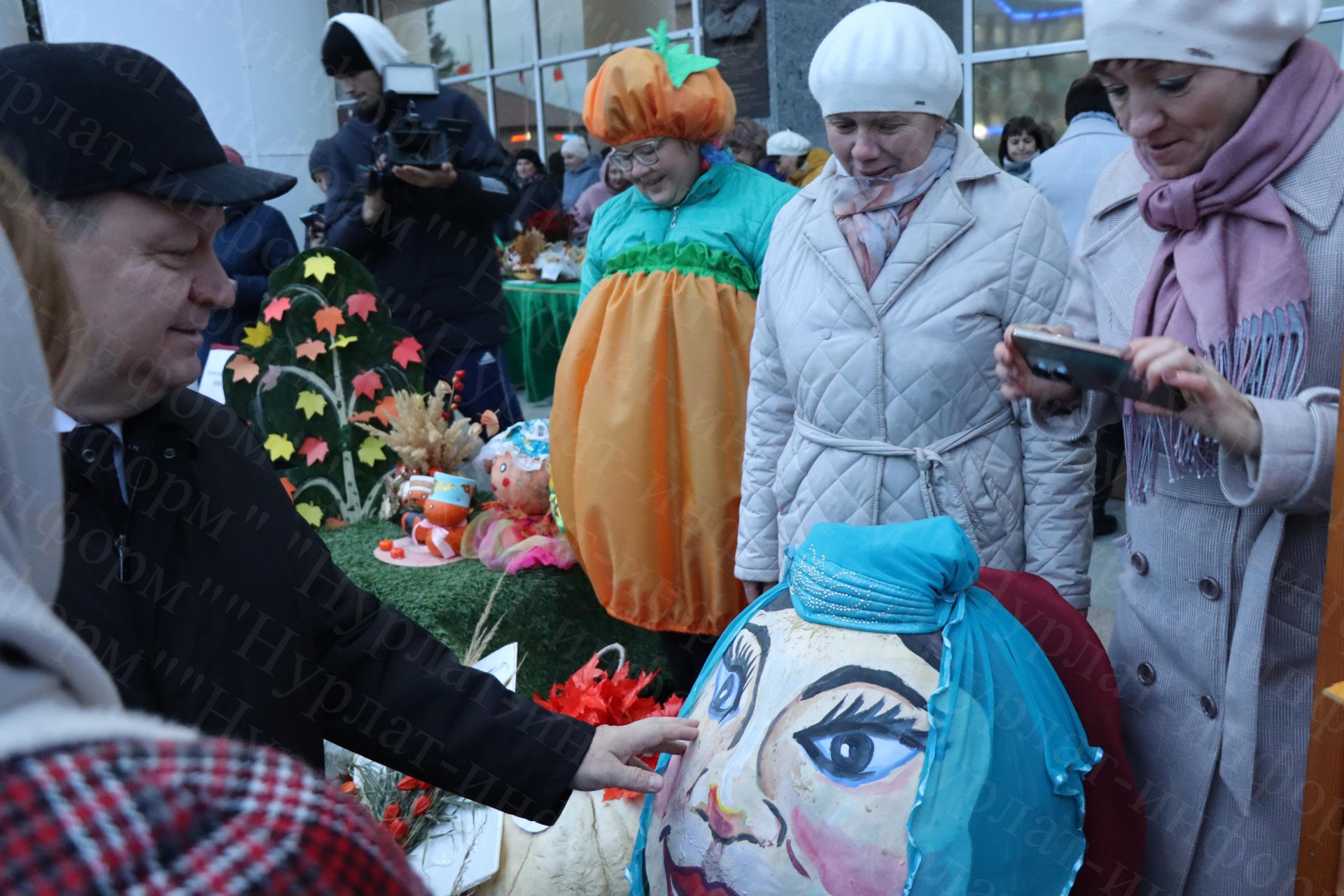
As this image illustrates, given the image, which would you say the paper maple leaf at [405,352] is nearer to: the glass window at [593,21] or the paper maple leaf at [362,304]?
the paper maple leaf at [362,304]

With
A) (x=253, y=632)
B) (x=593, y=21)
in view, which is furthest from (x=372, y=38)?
(x=593, y=21)

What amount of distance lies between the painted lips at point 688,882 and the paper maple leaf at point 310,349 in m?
2.96

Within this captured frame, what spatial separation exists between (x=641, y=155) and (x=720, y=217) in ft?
0.93

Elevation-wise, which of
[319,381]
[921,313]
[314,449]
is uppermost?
[921,313]

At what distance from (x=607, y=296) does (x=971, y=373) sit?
1.34 metres

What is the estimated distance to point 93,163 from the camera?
1.19 meters

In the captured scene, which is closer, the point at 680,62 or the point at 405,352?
the point at 680,62

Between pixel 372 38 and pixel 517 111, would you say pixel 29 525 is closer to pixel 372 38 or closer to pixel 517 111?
pixel 372 38

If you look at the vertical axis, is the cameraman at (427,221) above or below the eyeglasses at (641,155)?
below

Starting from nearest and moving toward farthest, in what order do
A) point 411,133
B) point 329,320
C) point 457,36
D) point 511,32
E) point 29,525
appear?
point 29,525, point 411,133, point 329,320, point 511,32, point 457,36

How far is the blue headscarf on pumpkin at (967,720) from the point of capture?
1.39 metres

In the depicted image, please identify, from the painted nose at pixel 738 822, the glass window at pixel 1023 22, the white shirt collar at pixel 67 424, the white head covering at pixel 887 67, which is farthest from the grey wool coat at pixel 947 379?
the glass window at pixel 1023 22

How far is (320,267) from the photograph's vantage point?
13.5ft

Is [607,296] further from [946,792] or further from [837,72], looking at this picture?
[946,792]
